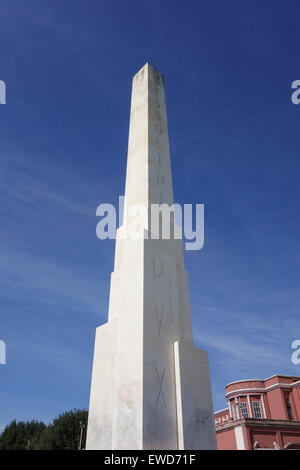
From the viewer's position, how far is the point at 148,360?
5.04 m

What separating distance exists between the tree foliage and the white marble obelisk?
37095 millimetres

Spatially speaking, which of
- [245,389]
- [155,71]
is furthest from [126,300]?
[245,389]

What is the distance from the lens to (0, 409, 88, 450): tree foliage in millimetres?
37250

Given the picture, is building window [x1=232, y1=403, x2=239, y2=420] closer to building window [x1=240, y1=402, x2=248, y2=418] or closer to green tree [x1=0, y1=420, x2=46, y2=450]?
building window [x1=240, y1=402, x2=248, y2=418]

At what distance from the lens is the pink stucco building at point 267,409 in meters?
27.5

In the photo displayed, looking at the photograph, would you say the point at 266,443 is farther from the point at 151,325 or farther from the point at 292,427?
the point at 151,325

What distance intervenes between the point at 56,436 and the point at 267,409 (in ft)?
81.1

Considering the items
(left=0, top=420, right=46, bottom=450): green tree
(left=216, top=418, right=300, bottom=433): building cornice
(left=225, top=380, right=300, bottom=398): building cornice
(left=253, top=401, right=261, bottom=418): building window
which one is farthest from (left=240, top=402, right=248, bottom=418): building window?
(left=0, top=420, right=46, bottom=450): green tree

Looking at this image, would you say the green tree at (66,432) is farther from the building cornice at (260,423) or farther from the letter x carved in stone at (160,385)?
→ the letter x carved in stone at (160,385)

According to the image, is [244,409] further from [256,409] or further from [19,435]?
[19,435]

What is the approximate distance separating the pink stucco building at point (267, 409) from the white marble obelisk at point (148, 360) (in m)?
25.9

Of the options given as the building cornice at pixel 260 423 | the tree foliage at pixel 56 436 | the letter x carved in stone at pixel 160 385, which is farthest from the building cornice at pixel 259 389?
the letter x carved in stone at pixel 160 385
